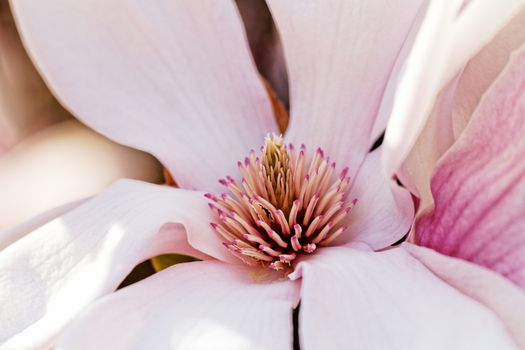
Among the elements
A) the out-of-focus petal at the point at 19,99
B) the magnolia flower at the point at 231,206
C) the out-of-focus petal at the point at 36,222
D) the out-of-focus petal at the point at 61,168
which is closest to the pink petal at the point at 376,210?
the magnolia flower at the point at 231,206

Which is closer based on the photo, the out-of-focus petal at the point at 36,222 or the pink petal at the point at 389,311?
the pink petal at the point at 389,311

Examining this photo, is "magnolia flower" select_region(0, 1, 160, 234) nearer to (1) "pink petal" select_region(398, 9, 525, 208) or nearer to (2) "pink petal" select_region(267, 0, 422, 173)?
(2) "pink petal" select_region(267, 0, 422, 173)

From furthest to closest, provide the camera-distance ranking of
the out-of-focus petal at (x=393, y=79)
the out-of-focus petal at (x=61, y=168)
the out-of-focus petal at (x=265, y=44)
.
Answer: the out-of-focus petal at (x=61, y=168) → the out-of-focus petal at (x=265, y=44) → the out-of-focus petal at (x=393, y=79)

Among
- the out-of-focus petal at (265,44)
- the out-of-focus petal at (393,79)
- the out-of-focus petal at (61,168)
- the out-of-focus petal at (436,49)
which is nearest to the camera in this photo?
the out-of-focus petal at (436,49)

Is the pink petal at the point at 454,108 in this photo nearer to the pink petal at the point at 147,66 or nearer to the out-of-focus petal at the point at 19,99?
the pink petal at the point at 147,66

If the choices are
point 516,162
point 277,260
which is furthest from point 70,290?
point 516,162

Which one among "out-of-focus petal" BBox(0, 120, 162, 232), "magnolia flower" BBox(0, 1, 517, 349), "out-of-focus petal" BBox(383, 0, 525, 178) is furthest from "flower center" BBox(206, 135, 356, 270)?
"out-of-focus petal" BBox(0, 120, 162, 232)

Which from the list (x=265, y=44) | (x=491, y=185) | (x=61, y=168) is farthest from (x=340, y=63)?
(x=61, y=168)

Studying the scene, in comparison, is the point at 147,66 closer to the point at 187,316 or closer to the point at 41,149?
the point at 187,316
